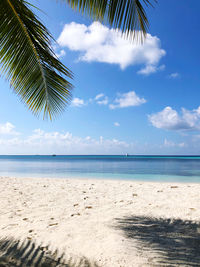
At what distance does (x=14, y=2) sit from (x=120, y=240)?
3832mm

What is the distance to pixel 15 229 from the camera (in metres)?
3.62

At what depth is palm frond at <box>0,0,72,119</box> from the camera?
274 cm

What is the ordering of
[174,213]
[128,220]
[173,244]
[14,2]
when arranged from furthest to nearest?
1. [174,213]
2. [128,220]
3. [173,244]
4. [14,2]

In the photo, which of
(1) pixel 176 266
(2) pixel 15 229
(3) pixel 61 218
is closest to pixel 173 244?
(1) pixel 176 266

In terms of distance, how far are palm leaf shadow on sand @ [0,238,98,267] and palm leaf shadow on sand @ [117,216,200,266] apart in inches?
36.5

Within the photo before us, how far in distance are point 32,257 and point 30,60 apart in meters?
Result: 2.85

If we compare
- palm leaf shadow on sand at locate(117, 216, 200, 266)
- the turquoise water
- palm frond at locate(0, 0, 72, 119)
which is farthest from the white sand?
the turquoise water

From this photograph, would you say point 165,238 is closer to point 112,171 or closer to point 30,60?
point 30,60

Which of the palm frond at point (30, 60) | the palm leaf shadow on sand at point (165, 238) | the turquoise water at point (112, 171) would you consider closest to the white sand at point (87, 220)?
the palm leaf shadow on sand at point (165, 238)

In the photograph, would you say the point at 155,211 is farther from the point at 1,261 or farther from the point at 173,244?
the point at 1,261

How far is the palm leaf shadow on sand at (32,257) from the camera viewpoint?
2561 mm

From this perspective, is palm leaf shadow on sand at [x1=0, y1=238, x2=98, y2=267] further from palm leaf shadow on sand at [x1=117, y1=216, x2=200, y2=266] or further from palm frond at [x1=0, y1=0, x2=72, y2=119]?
palm frond at [x1=0, y1=0, x2=72, y2=119]

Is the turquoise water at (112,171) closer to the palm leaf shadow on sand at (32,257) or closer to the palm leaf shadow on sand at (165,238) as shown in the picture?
the palm leaf shadow on sand at (165,238)

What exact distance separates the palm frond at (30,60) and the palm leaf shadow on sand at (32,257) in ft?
7.10
